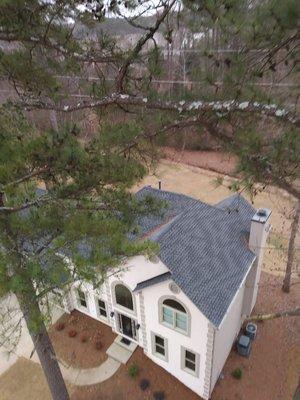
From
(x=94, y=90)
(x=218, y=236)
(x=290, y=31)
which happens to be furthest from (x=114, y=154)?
(x=218, y=236)

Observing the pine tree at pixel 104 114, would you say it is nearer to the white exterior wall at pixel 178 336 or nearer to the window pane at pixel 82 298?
the white exterior wall at pixel 178 336

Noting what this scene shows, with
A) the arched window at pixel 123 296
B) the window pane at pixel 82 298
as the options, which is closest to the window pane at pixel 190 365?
the arched window at pixel 123 296

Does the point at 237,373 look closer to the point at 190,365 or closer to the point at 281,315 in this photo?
the point at 190,365

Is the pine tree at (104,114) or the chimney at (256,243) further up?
the pine tree at (104,114)

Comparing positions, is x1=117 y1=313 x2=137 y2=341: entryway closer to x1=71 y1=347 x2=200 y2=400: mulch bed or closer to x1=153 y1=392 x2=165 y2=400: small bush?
x1=71 y1=347 x2=200 y2=400: mulch bed

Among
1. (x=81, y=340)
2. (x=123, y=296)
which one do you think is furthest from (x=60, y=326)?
(x=123, y=296)

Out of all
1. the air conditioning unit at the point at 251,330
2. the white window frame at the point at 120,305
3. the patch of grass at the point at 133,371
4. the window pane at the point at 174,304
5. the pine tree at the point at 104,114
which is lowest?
the patch of grass at the point at 133,371

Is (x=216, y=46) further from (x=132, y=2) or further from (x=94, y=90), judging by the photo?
(x=94, y=90)
